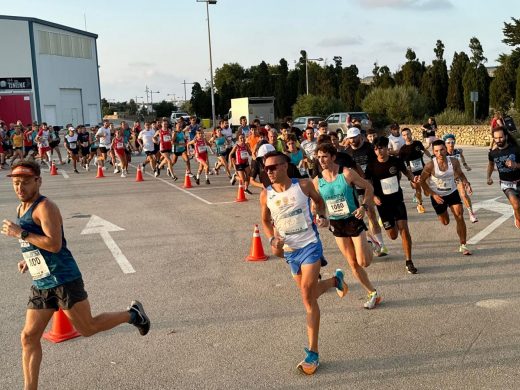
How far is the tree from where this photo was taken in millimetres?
38531

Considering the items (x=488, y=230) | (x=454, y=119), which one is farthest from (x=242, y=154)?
(x=454, y=119)

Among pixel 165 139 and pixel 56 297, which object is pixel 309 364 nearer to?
pixel 56 297

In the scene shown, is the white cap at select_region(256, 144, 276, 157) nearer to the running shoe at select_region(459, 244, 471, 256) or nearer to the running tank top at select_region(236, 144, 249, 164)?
the running shoe at select_region(459, 244, 471, 256)

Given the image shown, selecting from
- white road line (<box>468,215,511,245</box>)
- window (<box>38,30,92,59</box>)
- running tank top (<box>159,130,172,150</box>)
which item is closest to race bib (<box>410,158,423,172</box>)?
white road line (<box>468,215,511,245</box>)

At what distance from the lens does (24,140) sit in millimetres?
25234

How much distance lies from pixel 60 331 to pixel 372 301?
3.12m

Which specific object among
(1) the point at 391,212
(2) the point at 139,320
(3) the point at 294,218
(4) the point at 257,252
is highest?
(3) the point at 294,218

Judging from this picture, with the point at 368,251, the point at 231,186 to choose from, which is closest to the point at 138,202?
the point at 231,186

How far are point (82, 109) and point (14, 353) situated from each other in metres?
51.2

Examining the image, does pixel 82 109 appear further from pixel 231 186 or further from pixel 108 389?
pixel 108 389

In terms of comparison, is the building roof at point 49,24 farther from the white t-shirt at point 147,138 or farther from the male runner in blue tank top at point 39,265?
the male runner in blue tank top at point 39,265

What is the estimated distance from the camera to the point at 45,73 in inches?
1929

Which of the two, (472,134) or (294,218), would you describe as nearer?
(294,218)

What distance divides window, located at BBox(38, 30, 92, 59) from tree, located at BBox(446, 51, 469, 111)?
32.5 metres
